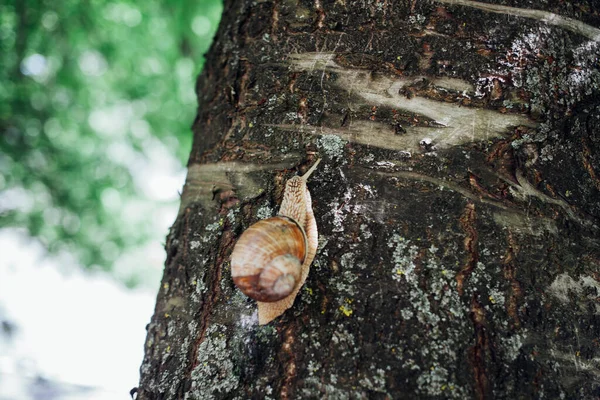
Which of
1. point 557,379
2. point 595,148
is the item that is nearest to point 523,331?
point 557,379

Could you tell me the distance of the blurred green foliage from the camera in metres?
4.25

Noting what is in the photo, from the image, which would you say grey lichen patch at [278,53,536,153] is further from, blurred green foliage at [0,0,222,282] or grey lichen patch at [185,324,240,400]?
blurred green foliage at [0,0,222,282]

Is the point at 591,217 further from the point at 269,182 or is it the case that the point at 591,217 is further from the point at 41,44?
the point at 41,44

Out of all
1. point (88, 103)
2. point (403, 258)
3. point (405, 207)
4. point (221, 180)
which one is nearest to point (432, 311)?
point (403, 258)

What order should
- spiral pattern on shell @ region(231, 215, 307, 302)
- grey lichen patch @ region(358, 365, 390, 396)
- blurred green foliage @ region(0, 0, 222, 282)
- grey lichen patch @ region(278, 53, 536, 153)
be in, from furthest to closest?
blurred green foliage @ region(0, 0, 222, 282), grey lichen patch @ region(278, 53, 536, 153), spiral pattern on shell @ region(231, 215, 307, 302), grey lichen patch @ region(358, 365, 390, 396)

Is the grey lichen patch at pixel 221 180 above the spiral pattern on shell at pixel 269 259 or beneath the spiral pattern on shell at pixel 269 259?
above

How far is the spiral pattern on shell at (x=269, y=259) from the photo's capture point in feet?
3.97

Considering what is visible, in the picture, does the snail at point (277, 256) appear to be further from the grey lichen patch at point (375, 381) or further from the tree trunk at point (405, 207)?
the grey lichen patch at point (375, 381)

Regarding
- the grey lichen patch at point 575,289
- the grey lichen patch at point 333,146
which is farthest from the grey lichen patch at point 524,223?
the grey lichen patch at point 333,146

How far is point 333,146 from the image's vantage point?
139cm

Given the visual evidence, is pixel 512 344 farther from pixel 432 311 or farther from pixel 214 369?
pixel 214 369

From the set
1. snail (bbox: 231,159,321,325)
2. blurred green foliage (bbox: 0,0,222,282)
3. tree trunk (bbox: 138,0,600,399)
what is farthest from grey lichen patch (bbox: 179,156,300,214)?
blurred green foliage (bbox: 0,0,222,282)

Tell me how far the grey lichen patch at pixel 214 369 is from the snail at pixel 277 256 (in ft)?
0.45

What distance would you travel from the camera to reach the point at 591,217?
137 centimetres
